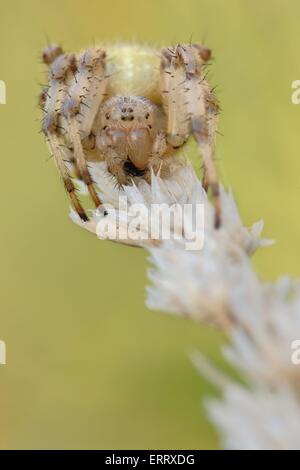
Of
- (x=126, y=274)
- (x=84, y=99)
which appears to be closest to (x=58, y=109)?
(x=84, y=99)

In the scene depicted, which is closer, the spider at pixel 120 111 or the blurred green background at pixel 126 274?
the spider at pixel 120 111

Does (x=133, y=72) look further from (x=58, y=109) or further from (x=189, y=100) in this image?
(x=189, y=100)

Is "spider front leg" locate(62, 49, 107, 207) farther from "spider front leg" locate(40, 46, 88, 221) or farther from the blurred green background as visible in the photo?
the blurred green background

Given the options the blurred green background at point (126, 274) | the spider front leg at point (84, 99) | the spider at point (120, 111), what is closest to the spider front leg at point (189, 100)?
the spider at point (120, 111)

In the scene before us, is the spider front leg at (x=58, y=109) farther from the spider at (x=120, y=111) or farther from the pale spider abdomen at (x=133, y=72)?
the pale spider abdomen at (x=133, y=72)

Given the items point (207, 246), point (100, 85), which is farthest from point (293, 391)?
point (100, 85)

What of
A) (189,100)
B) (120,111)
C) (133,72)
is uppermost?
(133,72)

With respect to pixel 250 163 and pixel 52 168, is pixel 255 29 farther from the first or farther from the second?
pixel 52 168

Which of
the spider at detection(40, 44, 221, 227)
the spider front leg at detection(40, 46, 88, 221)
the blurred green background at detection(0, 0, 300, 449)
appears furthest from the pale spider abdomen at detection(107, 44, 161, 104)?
the blurred green background at detection(0, 0, 300, 449)

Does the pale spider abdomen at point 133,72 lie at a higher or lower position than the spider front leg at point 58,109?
higher
